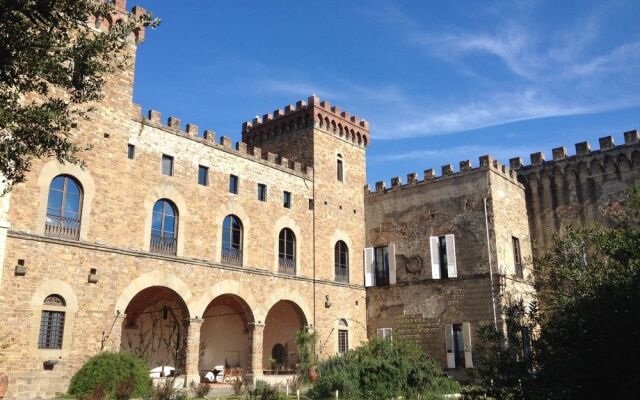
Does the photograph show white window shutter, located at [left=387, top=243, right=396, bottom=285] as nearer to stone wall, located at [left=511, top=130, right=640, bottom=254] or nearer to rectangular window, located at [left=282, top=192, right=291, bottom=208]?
rectangular window, located at [left=282, top=192, right=291, bottom=208]

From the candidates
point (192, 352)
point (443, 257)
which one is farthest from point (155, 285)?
point (443, 257)

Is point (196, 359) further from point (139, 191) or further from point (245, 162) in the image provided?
point (245, 162)

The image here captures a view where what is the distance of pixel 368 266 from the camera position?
93.5 ft

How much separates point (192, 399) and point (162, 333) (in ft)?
23.8

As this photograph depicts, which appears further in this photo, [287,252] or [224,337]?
[224,337]

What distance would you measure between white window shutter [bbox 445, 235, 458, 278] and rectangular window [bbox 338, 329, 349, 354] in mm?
5614

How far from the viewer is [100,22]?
19.8m

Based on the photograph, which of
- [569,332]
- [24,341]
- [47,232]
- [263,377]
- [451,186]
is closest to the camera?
[569,332]

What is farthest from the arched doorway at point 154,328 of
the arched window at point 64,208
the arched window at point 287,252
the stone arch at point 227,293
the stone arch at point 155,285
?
the arched window at point 64,208

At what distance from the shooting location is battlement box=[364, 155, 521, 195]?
2603cm

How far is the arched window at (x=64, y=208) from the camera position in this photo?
57.6ft

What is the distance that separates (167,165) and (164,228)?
2.37m

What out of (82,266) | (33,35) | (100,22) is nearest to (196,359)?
(82,266)

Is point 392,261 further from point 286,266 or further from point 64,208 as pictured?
point 64,208
